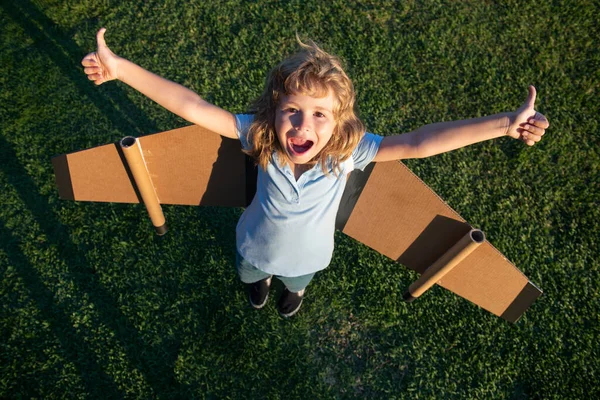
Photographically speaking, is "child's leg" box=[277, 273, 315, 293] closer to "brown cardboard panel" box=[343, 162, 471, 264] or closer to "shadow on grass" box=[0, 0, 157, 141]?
Result: "brown cardboard panel" box=[343, 162, 471, 264]

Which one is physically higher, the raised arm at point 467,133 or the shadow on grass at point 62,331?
the raised arm at point 467,133

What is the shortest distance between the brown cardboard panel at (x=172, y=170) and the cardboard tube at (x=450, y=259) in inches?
51.8

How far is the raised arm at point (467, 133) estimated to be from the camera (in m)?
2.35

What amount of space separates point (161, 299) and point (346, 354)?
148cm

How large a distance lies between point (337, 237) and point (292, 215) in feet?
4.99

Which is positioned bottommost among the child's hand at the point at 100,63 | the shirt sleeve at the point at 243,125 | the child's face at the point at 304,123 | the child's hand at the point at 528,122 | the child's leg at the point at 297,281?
the child's leg at the point at 297,281

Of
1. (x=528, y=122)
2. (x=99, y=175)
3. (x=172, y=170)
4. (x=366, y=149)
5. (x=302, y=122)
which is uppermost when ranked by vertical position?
(x=528, y=122)

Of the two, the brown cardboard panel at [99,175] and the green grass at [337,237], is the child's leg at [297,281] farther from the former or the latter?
the brown cardboard panel at [99,175]

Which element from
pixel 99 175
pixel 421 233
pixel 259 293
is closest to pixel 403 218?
pixel 421 233

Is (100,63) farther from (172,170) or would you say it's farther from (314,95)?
(314,95)

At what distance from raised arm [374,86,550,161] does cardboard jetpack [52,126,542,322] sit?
169mm

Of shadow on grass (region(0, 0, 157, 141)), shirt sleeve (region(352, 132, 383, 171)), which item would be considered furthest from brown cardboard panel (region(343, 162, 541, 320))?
shadow on grass (region(0, 0, 157, 141))

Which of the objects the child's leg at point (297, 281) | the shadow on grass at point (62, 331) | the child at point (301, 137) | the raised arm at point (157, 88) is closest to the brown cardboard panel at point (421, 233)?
the child at point (301, 137)

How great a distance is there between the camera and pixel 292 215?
8.64ft
